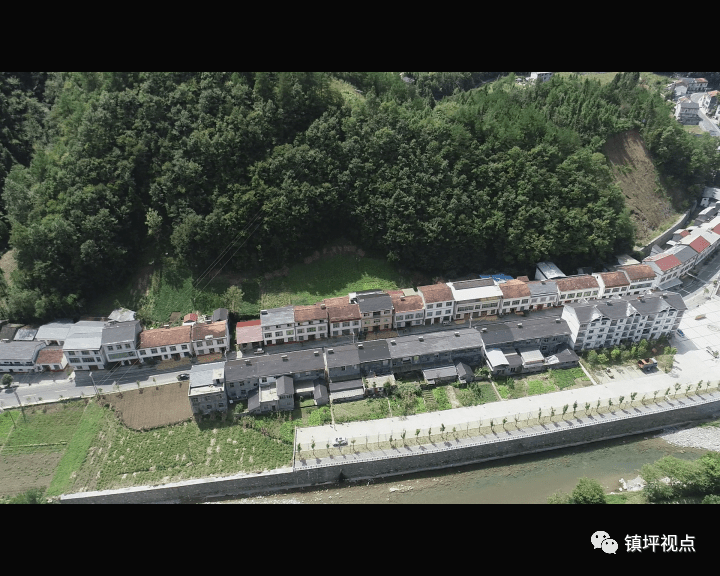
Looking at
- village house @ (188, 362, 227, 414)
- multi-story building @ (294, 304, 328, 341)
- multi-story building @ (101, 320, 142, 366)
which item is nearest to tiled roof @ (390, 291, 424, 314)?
multi-story building @ (294, 304, 328, 341)

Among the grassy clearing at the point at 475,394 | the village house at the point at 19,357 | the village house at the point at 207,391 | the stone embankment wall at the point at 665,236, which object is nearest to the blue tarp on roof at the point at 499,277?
the grassy clearing at the point at 475,394

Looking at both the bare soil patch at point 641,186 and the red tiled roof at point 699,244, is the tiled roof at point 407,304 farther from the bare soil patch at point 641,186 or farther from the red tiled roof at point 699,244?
the red tiled roof at point 699,244

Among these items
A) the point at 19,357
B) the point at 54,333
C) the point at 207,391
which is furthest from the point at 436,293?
the point at 19,357

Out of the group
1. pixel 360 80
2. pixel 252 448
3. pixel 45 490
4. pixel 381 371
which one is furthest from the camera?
pixel 360 80

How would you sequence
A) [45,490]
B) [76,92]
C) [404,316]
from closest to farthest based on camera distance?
1. [45,490]
2. [404,316]
3. [76,92]

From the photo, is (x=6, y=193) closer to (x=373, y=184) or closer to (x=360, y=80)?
(x=373, y=184)

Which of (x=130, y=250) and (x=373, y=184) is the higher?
(x=373, y=184)

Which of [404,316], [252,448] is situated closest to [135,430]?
[252,448]
